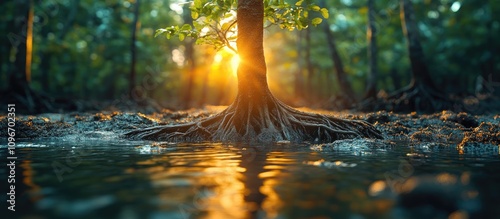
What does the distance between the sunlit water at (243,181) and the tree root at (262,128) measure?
1.86 m

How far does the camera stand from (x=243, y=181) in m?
4.53

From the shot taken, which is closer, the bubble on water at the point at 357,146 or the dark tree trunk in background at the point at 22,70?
the bubble on water at the point at 357,146

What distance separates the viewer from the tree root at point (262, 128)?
934 centimetres

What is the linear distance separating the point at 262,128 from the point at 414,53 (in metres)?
10.3

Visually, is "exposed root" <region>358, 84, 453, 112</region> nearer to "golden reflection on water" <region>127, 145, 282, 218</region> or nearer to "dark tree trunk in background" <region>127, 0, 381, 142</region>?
"dark tree trunk in background" <region>127, 0, 381, 142</region>

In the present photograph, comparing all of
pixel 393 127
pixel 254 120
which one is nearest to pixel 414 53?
pixel 393 127

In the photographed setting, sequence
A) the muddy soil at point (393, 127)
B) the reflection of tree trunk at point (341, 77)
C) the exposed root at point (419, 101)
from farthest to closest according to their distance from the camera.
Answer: the reflection of tree trunk at point (341, 77) < the exposed root at point (419, 101) < the muddy soil at point (393, 127)

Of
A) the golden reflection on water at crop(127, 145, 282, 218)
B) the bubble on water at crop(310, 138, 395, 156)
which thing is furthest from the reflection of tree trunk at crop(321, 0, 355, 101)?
the golden reflection on water at crop(127, 145, 282, 218)

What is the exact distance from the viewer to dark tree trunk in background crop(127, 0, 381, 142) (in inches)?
371

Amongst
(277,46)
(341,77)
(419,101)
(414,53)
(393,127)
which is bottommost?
(393,127)

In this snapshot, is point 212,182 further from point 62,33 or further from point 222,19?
point 62,33

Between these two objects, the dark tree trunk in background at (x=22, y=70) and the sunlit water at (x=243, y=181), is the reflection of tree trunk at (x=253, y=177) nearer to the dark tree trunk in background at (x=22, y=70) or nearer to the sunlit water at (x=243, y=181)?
the sunlit water at (x=243, y=181)

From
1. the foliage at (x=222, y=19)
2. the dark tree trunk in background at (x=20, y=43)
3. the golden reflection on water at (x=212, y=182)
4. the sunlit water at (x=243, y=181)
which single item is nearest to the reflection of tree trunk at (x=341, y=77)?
the foliage at (x=222, y=19)

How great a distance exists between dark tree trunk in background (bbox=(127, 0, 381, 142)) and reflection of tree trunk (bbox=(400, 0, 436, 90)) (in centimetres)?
828
